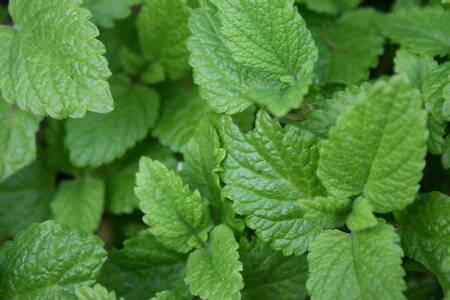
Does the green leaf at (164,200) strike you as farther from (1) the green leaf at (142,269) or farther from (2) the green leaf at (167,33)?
(2) the green leaf at (167,33)

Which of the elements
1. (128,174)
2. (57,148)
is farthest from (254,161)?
(57,148)

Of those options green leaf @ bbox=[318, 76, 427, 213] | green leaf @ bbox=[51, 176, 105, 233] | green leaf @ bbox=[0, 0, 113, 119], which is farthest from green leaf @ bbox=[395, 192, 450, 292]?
green leaf @ bbox=[51, 176, 105, 233]

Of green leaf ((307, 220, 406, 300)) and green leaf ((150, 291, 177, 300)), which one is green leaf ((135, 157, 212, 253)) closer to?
green leaf ((150, 291, 177, 300))

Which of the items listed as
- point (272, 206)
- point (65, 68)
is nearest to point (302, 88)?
point (272, 206)

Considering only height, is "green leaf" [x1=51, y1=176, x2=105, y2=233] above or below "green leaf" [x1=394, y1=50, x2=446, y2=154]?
below

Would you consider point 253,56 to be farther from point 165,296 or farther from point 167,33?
point 165,296

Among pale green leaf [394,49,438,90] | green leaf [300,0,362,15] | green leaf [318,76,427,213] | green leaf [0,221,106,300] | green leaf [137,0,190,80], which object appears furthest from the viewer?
green leaf [300,0,362,15]

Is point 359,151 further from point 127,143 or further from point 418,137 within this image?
point 127,143

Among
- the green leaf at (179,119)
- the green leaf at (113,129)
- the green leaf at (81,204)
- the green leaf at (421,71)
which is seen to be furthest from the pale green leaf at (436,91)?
the green leaf at (81,204)
